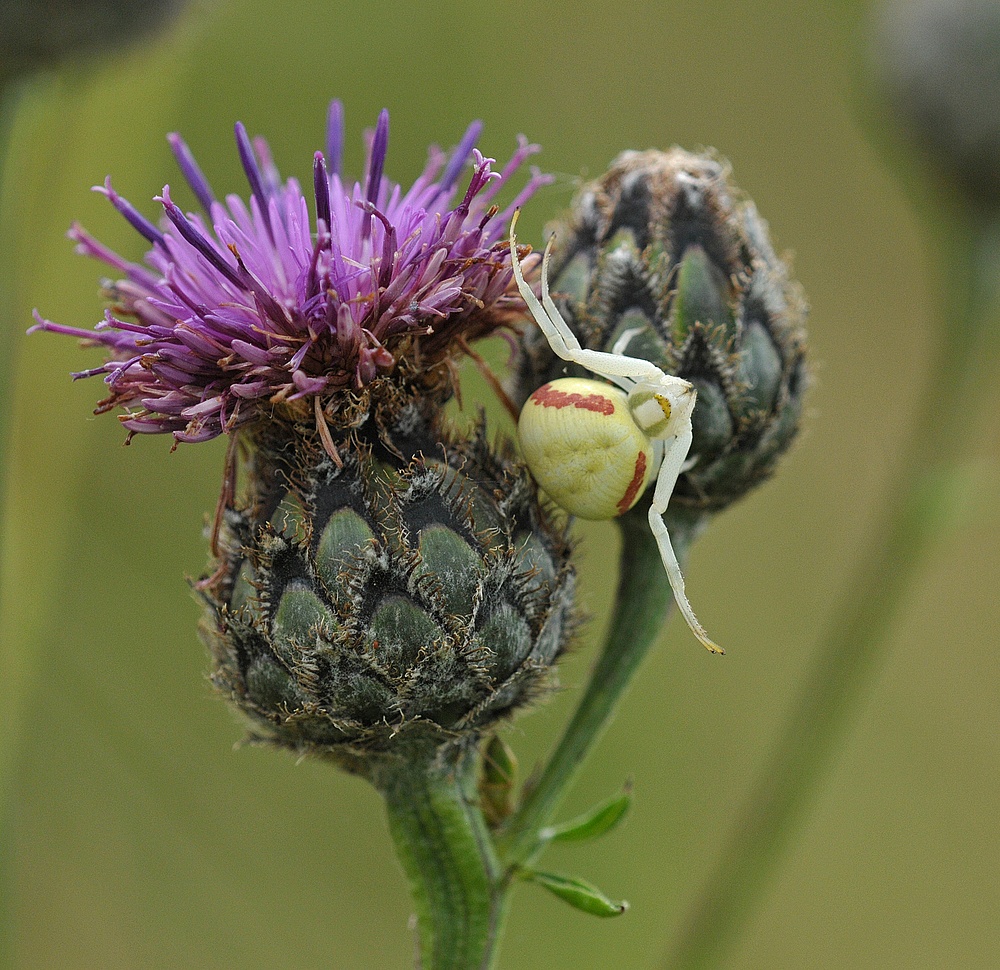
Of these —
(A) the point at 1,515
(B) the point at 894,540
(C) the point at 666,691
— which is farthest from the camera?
(C) the point at 666,691

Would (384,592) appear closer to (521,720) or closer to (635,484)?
(635,484)

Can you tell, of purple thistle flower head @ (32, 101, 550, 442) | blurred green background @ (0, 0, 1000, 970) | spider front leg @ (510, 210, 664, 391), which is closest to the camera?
purple thistle flower head @ (32, 101, 550, 442)

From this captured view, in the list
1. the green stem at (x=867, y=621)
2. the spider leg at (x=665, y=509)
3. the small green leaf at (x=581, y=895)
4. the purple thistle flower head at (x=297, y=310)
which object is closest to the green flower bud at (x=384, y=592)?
the purple thistle flower head at (x=297, y=310)

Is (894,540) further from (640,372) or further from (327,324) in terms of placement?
(327,324)

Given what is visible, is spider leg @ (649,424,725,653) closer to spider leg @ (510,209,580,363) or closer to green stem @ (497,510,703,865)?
green stem @ (497,510,703,865)

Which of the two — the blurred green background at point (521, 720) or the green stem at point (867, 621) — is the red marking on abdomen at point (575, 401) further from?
the blurred green background at point (521, 720)

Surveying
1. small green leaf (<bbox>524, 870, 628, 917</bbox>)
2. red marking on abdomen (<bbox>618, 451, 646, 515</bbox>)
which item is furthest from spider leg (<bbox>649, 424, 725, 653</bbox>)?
small green leaf (<bbox>524, 870, 628, 917</bbox>)

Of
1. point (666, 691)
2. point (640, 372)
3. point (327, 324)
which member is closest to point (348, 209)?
point (327, 324)
